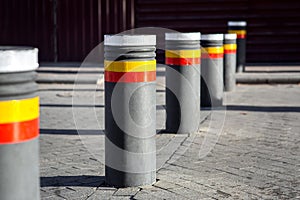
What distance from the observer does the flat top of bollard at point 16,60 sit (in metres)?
2.83

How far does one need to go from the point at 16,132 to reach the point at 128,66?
1.95 metres

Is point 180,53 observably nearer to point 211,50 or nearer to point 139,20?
point 211,50

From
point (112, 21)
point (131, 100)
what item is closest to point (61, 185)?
point (131, 100)

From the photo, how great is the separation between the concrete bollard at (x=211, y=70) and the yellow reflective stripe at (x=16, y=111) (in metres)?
6.11

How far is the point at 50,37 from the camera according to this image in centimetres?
1673

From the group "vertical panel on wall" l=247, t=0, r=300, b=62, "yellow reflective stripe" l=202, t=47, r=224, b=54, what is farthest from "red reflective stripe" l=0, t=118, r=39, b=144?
"vertical panel on wall" l=247, t=0, r=300, b=62

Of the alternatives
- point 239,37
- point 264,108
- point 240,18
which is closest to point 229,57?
point 264,108

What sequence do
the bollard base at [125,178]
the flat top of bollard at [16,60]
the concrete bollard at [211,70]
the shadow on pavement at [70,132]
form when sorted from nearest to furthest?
the flat top of bollard at [16,60]
the bollard base at [125,178]
the shadow on pavement at [70,132]
the concrete bollard at [211,70]

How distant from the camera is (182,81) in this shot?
23.0 ft

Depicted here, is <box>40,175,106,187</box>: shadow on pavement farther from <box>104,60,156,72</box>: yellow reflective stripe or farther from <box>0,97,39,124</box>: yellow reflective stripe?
<box>0,97,39,124</box>: yellow reflective stripe

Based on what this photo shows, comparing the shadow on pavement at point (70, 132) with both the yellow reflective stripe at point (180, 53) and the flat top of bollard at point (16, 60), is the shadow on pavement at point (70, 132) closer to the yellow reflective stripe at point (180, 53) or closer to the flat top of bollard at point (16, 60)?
the yellow reflective stripe at point (180, 53)

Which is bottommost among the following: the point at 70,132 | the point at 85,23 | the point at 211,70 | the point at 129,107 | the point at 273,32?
the point at 70,132

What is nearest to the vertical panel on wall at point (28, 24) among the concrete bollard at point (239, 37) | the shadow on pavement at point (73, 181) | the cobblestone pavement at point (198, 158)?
the concrete bollard at point (239, 37)

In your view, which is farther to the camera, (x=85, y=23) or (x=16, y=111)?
(x=85, y=23)
